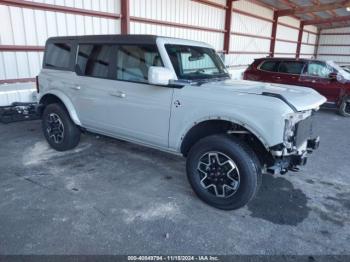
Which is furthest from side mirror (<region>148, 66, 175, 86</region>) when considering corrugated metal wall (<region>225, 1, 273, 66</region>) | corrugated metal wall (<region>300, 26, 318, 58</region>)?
corrugated metal wall (<region>300, 26, 318, 58</region>)

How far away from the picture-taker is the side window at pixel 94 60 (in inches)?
157

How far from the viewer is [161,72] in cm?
315

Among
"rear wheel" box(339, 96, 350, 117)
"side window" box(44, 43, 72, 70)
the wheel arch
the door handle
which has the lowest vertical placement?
"rear wheel" box(339, 96, 350, 117)

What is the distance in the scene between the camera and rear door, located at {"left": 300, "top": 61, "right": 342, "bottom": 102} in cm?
874

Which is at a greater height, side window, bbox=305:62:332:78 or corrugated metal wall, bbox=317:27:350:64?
corrugated metal wall, bbox=317:27:350:64

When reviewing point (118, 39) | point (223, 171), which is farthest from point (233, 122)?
point (118, 39)

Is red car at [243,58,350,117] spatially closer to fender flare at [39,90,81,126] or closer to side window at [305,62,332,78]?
side window at [305,62,332,78]

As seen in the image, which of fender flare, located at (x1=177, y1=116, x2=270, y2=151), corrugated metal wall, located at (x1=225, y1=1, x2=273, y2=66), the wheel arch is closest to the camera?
fender flare, located at (x1=177, y1=116, x2=270, y2=151)

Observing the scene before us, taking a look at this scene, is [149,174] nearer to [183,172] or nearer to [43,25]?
[183,172]

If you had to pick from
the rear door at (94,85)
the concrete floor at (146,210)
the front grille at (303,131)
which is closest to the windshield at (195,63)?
the rear door at (94,85)

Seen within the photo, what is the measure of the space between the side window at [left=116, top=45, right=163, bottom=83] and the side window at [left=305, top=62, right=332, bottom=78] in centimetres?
715

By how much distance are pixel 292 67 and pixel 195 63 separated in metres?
6.66

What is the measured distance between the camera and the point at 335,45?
26844mm

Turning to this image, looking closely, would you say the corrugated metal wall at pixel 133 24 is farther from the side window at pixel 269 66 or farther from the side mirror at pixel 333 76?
the side mirror at pixel 333 76
